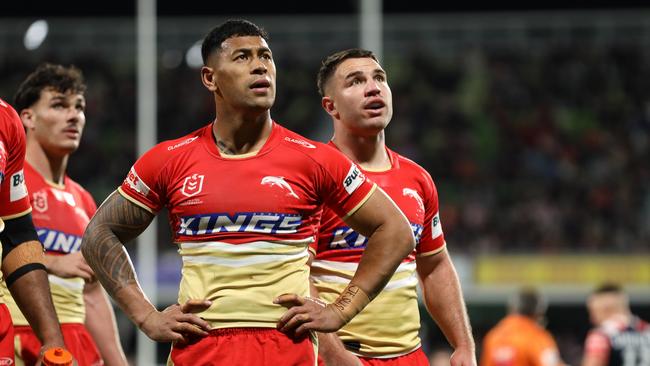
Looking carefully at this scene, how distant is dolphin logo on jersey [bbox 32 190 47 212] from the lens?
6008mm

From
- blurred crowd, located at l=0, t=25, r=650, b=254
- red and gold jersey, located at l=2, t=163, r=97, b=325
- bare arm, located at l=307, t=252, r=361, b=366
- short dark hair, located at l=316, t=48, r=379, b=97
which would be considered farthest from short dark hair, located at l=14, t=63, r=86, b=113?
blurred crowd, located at l=0, t=25, r=650, b=254

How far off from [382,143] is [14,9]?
2864 centimetres

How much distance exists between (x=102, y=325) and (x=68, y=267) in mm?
643

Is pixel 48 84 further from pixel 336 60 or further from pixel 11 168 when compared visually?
pixel 11 168

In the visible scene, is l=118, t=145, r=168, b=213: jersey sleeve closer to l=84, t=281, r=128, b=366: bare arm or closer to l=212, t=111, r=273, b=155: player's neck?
l=212, t=111, r=273, b=155: player's neck

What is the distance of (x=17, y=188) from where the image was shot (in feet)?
15.1

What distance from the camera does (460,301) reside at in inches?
221

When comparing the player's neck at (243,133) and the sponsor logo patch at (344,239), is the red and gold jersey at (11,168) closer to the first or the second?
the player's neck at (243,133)

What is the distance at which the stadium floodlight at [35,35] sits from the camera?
939 inches

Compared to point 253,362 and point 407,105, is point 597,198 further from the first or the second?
point 253,362

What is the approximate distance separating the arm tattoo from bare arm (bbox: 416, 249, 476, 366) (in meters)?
1.74

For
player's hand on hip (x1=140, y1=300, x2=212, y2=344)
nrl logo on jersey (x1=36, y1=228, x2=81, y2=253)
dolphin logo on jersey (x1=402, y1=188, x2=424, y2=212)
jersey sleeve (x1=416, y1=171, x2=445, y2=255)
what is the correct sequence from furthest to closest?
1. nrl logo on jersey (x1=36, y1=228, x2=81, y2=253)
2. jersey sleeve (x1=416, y1=171, x2=445, y2=255)
3. dolphin logo on jersey (x1=402, y1=188, x2=424, y2=212)
4. player's hand on hip (x1=140, y1=300, x2=212, y2=344)

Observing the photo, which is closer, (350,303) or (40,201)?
(350,303)

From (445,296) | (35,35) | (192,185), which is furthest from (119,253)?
(35,35)
